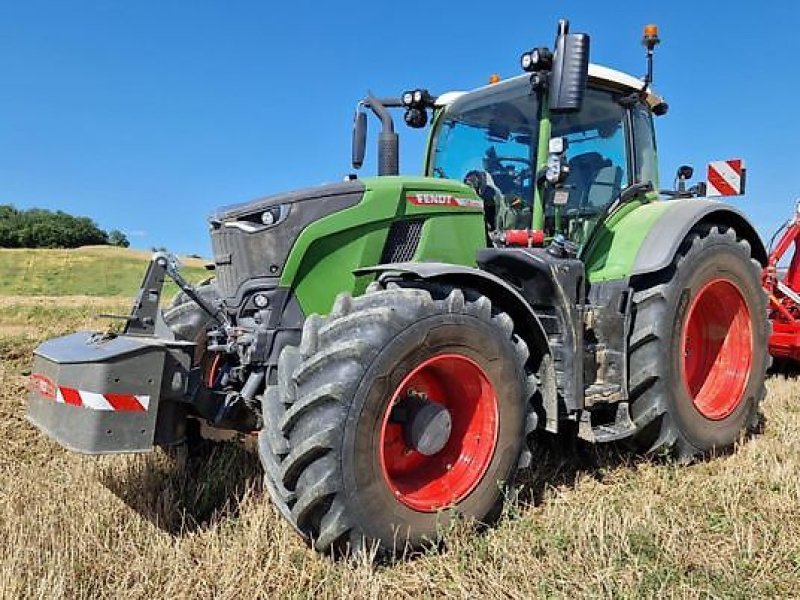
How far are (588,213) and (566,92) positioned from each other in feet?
3.93

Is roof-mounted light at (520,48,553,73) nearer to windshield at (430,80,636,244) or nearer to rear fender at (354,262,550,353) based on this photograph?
windshield at (430,80,636,244)

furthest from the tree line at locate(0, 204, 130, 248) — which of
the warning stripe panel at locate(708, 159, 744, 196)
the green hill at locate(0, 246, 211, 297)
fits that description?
the warning stripe panel at locate(708, 159, 744, 196)

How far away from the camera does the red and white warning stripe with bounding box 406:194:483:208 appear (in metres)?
3.79

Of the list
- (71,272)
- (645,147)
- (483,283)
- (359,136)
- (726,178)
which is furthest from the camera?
(71,272)

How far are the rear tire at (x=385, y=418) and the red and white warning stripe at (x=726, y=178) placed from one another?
4849 millimetres

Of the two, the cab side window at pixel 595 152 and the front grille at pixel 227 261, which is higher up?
the cab side window at pixel 595 152

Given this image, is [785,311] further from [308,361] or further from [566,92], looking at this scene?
[308,361]

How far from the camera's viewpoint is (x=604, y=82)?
474 centimetres

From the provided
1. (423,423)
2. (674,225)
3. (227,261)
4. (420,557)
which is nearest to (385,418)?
(423,423)

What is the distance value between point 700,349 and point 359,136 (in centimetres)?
287

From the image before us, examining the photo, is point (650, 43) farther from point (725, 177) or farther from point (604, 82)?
point (725, 177)

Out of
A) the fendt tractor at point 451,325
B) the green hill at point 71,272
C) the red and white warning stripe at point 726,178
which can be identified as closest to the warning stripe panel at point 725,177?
the red and white warning stripe at point 726,178

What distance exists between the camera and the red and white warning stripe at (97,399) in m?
2.91

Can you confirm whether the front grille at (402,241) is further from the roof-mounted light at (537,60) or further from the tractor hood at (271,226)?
the roof-mounted light at (537,60)
